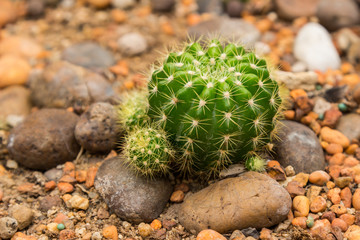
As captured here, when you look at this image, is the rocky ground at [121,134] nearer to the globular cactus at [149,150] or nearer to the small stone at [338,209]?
the small stone at [338,209]

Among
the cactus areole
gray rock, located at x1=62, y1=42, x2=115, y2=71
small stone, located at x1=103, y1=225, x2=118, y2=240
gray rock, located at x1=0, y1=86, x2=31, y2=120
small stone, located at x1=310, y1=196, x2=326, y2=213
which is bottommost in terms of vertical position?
small stone, located at x1=310, y1=196, x2=326, y2=213

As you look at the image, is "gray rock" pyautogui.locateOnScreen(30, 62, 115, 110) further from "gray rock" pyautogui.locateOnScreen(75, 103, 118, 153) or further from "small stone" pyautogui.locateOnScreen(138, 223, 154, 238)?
"small stone" pyautogui.locateOnScreen(138, 223, 154, 238)

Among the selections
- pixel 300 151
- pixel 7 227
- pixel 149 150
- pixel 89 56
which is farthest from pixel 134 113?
pixel 89 56

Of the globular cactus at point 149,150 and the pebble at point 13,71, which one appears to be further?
the pebble at point 13,71

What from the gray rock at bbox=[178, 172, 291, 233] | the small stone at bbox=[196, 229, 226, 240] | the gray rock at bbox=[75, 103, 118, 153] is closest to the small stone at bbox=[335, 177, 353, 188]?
the gray rock at bbox=[178, 172, 291, 233]

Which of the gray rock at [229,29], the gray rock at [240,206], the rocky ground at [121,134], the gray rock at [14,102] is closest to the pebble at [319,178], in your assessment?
the rocky ground at [121,134]

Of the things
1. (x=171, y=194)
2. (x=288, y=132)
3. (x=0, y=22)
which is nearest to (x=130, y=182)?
(x=171, y=194)
